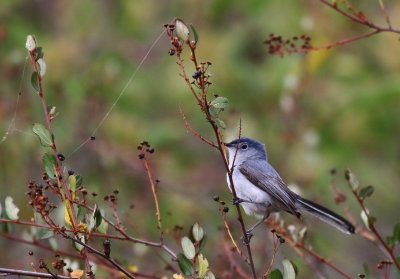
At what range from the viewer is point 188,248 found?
264 centimetres

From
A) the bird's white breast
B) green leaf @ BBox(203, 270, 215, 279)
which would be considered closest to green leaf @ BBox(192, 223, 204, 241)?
green leaf @ BBox(203, 270, 215, 279)

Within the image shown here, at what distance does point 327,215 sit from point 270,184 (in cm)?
40

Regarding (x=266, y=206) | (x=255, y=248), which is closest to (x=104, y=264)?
(x=266, y=206)

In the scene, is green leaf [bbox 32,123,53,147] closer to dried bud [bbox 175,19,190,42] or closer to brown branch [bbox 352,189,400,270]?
dried bud [bbox 175,19,190,42]

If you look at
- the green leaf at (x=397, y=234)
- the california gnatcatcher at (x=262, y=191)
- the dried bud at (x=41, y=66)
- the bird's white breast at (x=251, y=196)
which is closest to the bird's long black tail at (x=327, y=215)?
the california gnatcatcher at (x=262, y=191)

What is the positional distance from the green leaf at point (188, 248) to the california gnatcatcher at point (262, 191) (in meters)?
0.93

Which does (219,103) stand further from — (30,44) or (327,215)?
(327,215)

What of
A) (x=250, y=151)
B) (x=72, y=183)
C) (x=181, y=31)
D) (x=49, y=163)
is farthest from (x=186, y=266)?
(x=250, y=151)

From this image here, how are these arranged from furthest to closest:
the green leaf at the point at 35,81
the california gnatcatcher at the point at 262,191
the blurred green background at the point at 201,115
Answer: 1. the blurred green background at the point at 201,115
2. the california gnatcatcher at the point at 262,191
3. the green leaf at the point at 35,81

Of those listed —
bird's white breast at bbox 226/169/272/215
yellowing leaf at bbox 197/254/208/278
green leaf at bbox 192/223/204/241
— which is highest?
bird's white breast at bbox 226/169/272/215

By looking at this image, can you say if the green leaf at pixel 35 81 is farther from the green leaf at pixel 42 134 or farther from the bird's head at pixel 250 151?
the bird's head at pixel 250 151

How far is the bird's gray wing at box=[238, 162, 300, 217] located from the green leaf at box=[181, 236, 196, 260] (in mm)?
1026

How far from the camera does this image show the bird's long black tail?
3.44m

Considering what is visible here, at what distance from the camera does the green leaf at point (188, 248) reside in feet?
8.62
